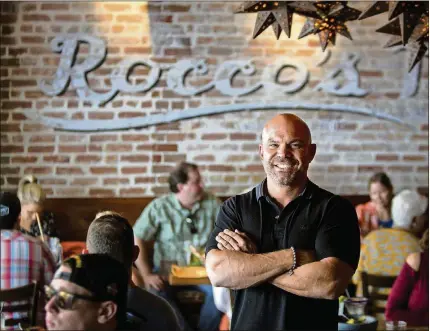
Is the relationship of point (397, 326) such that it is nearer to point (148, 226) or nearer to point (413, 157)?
point (148, 226)

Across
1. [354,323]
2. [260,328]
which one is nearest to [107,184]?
[354,323]

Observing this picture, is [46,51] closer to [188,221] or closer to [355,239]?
[188,221]

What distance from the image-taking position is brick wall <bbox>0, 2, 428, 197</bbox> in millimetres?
6035

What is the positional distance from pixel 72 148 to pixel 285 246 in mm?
4044

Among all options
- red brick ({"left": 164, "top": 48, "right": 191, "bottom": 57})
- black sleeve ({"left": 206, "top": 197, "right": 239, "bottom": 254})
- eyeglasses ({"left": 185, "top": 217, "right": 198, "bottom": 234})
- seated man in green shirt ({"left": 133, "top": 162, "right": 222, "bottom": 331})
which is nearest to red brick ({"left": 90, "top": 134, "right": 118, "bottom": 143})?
red brick ({"left": 164, "top": 48, "right": 191, "bottom": 57})

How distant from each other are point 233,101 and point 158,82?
0.66m

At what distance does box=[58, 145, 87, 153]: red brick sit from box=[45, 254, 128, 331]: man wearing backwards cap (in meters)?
4.39

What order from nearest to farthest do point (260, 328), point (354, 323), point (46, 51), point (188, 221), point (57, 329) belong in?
point (57, 329), point (260, 328), point (354, 323), point (188, 221), point (46, 51)

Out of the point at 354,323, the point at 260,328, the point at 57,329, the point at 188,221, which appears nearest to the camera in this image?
the point at 57,329

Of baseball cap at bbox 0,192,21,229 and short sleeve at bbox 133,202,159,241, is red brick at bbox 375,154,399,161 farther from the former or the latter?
baseball cap at bbox 0,192,21,229

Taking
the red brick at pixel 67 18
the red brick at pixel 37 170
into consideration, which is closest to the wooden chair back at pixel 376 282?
the red brick at pixel 37 170

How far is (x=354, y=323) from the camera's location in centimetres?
311

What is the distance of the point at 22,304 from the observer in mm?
3443

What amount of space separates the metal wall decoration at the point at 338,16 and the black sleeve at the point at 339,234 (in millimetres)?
1749
